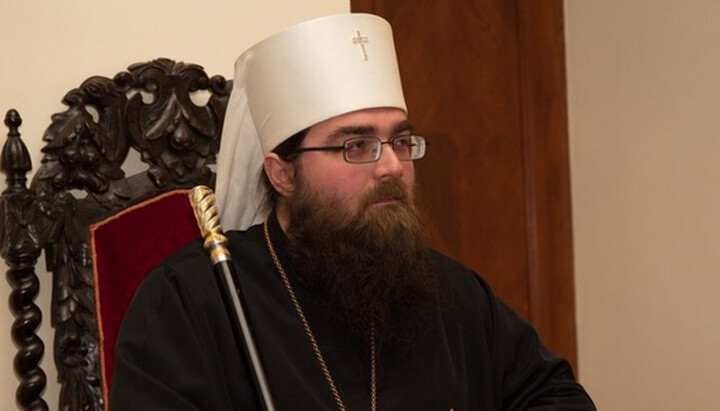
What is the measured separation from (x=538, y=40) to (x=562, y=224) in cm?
68

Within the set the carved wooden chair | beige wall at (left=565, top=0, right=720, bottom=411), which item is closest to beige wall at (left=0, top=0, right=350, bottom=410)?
the carved wooden chair

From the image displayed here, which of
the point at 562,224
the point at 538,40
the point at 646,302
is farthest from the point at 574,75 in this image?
the point at 646,302

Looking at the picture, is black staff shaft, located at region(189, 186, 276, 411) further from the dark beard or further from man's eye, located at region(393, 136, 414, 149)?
man's eye, located at region(393, 136, 414, 149)

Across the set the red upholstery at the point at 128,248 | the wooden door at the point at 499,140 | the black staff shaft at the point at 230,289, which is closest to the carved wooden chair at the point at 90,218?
the red upholstery at the point at 128,248

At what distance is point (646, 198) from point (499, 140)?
1.77 feet

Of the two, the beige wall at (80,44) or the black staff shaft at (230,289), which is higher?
the beige wall at (80,44)

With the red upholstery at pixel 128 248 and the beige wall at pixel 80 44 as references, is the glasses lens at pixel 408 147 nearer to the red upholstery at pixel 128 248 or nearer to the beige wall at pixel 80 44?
the red upholstery at pixel 128 248

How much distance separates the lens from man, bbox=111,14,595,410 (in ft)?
7.75

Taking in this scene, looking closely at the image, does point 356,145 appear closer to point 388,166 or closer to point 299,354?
point 388,166

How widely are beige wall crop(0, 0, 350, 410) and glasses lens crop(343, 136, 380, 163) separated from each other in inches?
23.8

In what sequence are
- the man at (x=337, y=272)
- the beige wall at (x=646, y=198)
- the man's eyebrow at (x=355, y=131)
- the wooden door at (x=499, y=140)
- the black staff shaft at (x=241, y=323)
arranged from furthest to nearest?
1. the wooden door at (x=499, y=140)
2. the beige wall at (x=646, y=198)
3. the man's eyebrow at (x=355, y=131)
4. the man at (x=337, y=272)
5. the black staff shaft at (x=241, y=323)

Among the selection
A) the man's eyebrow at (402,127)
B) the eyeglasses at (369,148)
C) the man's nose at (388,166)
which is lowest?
the man's nose at (388,166)

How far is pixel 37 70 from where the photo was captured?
2.59 meters

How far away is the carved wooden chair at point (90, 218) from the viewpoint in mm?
2494
